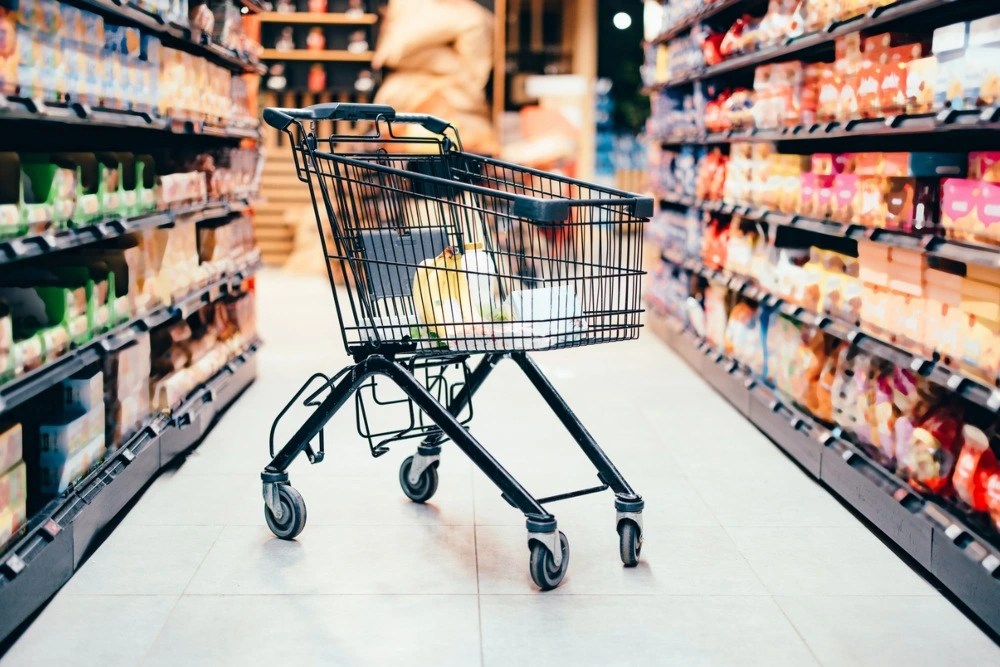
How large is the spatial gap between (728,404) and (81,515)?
280 cm

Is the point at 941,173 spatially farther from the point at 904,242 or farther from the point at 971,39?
the point at 971,39

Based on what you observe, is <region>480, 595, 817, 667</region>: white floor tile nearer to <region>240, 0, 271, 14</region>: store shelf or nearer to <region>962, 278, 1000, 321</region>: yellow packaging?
<region>962, 278, 1000, 321</region>: yellow packaging

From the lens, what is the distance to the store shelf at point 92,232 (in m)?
2.38

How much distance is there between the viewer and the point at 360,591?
2574 mm

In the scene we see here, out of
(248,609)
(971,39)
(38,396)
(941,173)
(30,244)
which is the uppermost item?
(971,39)

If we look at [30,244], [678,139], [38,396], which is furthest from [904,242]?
[678,139]

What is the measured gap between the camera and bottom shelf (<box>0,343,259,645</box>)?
231cm

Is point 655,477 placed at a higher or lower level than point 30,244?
lower

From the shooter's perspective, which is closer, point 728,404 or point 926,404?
point 926,404

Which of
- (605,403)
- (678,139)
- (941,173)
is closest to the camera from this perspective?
(941,173)

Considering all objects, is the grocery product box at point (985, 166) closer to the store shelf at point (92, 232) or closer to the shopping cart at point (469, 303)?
the shopping cart at point (469, 303)

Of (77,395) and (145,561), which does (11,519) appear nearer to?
(145,561)

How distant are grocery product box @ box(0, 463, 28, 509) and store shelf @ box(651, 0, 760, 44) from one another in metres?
3.39

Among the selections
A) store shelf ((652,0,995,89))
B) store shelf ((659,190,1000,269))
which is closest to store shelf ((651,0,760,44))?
store shelf ((652,0,995,89))
